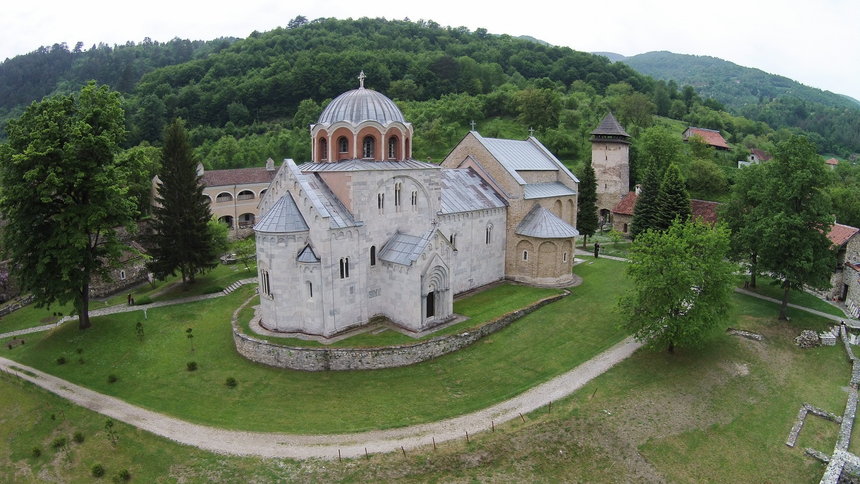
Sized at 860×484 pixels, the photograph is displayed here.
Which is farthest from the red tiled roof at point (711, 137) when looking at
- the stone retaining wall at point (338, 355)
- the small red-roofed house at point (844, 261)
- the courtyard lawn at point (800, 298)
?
the stone retaining wall at point (338, 355)

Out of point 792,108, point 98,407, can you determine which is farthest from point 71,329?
point 792,108

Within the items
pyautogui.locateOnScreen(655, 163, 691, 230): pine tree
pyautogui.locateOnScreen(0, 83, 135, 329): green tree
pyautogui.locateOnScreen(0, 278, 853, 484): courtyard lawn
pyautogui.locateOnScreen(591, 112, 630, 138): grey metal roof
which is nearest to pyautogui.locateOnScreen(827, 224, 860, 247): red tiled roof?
pyautogui.locateOnScreen(655, 163, 691, 230): pine tree

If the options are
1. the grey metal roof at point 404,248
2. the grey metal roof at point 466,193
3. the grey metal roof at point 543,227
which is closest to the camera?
the grey metal roof at point 404,248

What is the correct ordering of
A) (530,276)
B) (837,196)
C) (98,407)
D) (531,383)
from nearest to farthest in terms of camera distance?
(98,407) → (531,383) → (530,276) → (837,196)

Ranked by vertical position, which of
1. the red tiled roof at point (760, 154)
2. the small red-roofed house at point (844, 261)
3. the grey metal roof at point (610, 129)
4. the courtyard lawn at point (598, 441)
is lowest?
the courtyard lawn at point (598, 441)

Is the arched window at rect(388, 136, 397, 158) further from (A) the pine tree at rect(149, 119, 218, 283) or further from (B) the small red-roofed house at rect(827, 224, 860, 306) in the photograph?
(B) the small red-roofed house at rect(827, 224, 860, 306)

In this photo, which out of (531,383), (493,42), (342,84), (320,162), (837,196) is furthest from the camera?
(493,42)

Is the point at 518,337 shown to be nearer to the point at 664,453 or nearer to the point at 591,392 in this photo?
the point at 591,392

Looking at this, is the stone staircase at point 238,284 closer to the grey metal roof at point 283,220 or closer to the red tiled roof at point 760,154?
the grey metal roof at point 283,220
